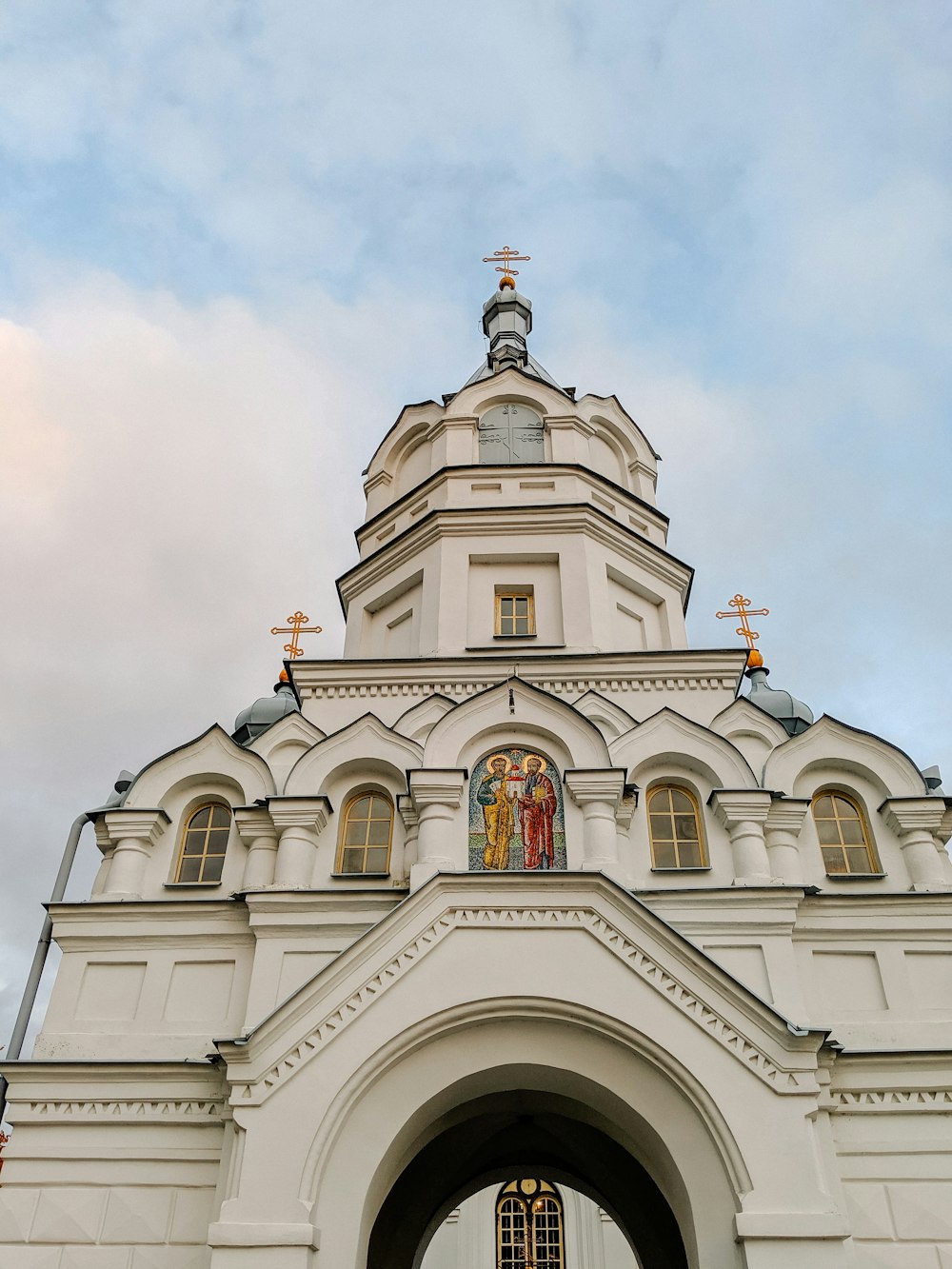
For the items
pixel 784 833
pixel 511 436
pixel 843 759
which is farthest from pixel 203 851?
pixel 511 436

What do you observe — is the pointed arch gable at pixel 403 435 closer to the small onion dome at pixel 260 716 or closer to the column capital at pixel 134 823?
the small onion dome at pixel 260 716

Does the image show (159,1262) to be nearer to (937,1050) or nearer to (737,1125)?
(737,1125)

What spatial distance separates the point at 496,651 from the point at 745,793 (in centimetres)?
461

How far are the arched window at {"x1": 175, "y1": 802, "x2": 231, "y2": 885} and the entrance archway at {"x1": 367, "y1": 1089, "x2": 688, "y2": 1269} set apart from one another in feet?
14.4

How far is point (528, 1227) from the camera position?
23.0m

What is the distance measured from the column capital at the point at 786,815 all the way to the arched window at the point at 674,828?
2.86 ft

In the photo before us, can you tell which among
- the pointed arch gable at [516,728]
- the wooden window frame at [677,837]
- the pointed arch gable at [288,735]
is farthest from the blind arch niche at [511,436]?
the wooden window frame at [677,837]

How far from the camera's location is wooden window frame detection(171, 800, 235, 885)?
13.0 metres

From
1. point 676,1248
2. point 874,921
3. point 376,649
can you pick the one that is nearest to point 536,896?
point 874,921

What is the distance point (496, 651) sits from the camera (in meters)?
15.7

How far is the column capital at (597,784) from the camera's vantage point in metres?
12.3

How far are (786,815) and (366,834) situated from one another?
16.8ft

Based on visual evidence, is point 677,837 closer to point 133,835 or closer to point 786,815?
point 786,815

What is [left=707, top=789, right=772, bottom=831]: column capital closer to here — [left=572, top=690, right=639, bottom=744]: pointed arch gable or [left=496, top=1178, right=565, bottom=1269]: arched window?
[left=572, top=690, right=639, bottom=744]: pointed arch gable
